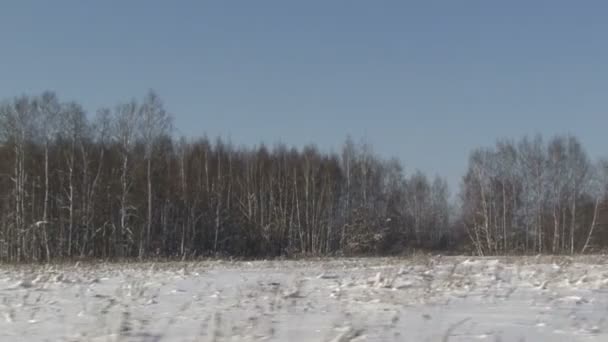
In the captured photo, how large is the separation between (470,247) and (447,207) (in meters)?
26.9

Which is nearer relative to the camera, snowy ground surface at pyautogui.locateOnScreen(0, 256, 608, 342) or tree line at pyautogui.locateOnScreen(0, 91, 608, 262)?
snowy ground surface at pyautogui.locateOnScreen(0, 256, 608, 342)

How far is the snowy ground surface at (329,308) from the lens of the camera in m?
5.76

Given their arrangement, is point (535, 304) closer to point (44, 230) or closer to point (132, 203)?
point (44, 230)

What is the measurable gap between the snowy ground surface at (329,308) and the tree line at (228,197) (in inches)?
1026

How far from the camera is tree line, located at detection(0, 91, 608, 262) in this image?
3600cm

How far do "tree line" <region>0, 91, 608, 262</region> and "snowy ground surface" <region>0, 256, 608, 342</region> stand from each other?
2607cm

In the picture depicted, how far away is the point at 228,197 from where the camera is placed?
146 feet

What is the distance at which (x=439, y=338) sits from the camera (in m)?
5.39

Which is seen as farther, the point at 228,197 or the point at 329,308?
the point at 228,197

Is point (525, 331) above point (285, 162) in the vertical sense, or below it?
below

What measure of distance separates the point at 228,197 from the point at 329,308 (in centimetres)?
3746

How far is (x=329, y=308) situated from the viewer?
7367mm

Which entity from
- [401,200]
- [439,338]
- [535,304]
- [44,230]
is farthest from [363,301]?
[401,200]

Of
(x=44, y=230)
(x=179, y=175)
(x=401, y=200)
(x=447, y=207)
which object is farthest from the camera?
(x=447, y=207)
